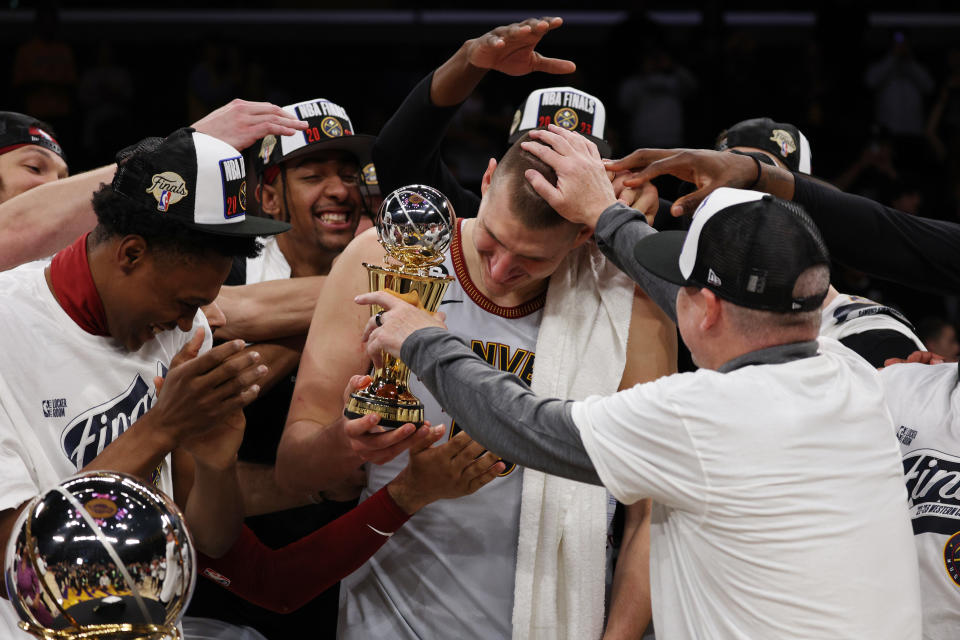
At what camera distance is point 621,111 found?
26.6 feet

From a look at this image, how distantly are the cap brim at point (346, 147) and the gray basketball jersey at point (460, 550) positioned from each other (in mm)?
1090

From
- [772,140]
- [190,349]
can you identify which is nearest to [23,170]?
[190,349]

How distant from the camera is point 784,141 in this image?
3551 mm

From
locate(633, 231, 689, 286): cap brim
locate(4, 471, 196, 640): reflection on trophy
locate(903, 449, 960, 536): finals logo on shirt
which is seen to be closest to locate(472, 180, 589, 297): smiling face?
locate(633, 231, 689, 286): cap brim

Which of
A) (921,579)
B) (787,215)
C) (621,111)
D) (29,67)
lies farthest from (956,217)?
(29,67)

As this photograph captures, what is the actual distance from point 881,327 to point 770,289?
1.17 metres

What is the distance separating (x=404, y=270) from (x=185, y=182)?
19.1 inches

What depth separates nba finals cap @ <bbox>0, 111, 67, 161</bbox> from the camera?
10.5 ft

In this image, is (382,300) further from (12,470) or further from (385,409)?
(12,470)

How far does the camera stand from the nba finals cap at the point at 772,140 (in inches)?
138

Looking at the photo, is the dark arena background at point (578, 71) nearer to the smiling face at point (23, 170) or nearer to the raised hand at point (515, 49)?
the raised hand at point (515, 49)

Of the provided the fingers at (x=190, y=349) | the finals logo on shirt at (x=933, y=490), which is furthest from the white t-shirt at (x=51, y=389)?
the finals logo on shirt at (x=933, y=490)

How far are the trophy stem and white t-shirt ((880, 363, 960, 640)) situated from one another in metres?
1.14

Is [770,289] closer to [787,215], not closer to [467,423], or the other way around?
[787,215]
